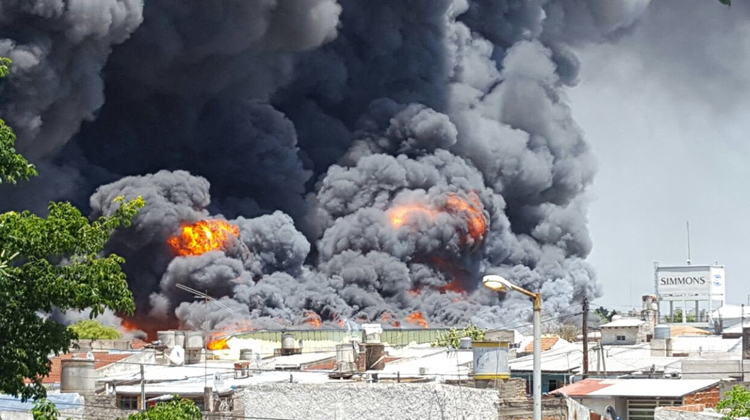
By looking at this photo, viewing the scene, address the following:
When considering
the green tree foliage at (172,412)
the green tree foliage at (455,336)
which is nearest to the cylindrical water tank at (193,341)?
the green tree foliage at (455,336)

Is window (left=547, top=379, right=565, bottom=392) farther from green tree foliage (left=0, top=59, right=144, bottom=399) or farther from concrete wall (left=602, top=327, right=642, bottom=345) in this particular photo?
green tree foliage (left=0, top=59, right=144, bottom=399)

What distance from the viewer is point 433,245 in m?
91.4

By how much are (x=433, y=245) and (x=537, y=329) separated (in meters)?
78.6

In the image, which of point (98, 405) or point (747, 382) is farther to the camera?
point (747, 382)

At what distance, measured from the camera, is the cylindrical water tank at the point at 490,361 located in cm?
2014

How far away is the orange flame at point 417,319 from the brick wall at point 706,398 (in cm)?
5585

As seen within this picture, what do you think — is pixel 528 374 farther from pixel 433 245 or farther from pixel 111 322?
pixel 433 245

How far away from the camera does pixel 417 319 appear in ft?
277

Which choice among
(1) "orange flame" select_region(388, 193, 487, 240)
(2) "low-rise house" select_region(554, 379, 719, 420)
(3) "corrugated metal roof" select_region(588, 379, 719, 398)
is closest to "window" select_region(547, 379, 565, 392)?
(3) "corrugated metal roof" select_region(588, 379, 719, 398)

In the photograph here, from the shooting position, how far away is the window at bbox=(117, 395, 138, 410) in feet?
88.6

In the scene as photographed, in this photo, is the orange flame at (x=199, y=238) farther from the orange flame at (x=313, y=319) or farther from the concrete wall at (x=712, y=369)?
the concrete wall at (x=712, y=369)

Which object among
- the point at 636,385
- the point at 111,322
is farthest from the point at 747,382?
the point at 111,322

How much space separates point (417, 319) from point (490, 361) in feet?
211

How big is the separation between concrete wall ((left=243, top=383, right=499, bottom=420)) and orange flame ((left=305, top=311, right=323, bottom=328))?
2287 inches
